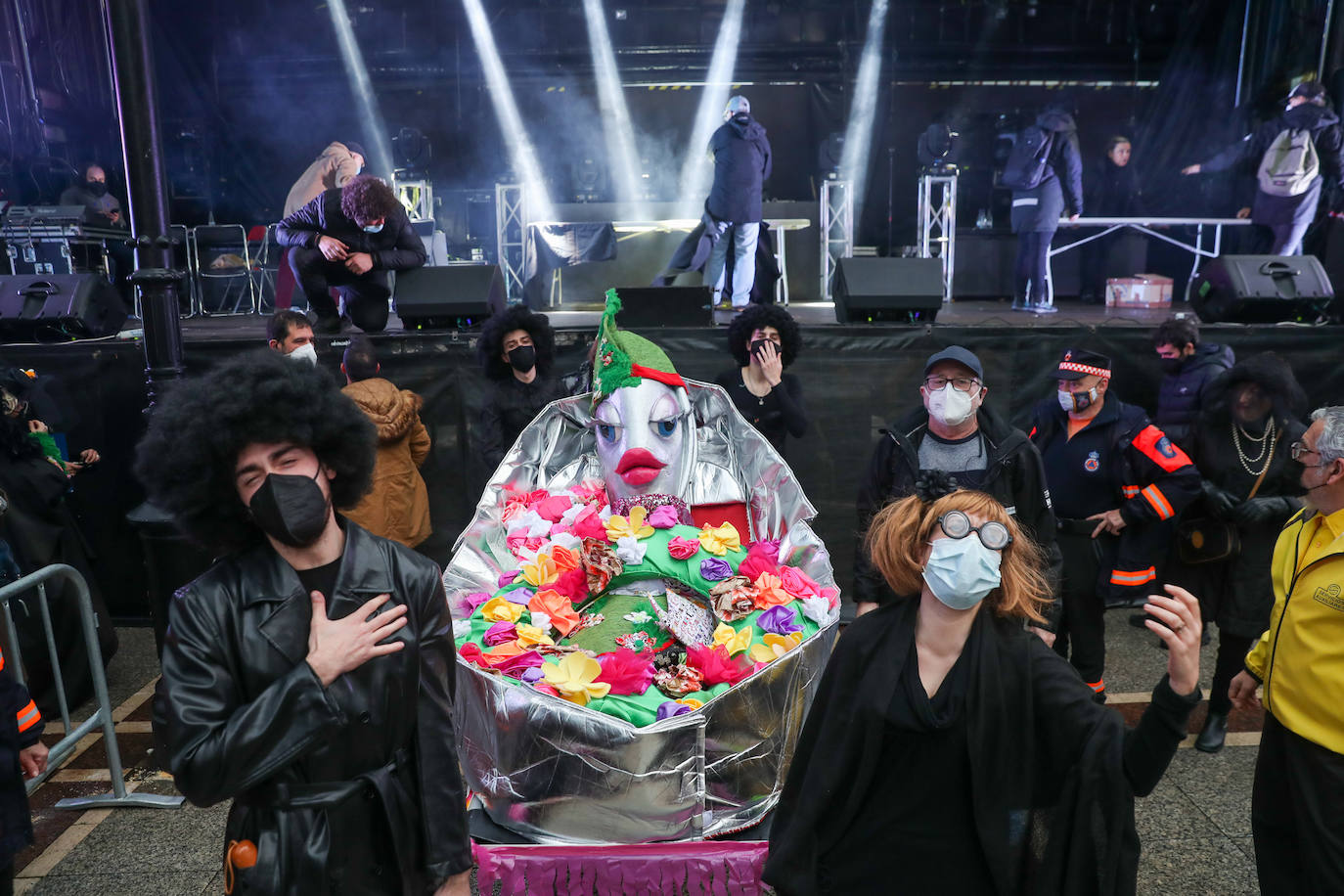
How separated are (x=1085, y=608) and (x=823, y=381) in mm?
2472

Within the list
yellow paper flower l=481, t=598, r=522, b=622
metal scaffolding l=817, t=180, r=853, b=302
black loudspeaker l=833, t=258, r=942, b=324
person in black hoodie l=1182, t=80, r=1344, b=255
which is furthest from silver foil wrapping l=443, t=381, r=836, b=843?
metal scaffolding l=817, t=180, r=853, b=302

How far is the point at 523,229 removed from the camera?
10.5 meters

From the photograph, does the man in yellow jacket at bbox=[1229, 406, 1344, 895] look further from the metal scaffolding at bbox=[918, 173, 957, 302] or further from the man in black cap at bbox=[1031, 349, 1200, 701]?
the metal scaffolding at bbox=[918, 173, 957, 302]

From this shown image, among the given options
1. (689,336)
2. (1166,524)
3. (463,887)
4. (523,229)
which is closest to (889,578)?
(463,887)

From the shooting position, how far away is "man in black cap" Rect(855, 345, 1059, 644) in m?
3.66

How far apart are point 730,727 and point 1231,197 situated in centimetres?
1213

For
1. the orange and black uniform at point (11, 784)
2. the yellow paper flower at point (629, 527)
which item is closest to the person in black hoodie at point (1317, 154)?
the yellow paper flower at point (629, 527)

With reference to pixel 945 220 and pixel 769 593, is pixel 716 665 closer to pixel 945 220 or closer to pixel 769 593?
pixel 769 593

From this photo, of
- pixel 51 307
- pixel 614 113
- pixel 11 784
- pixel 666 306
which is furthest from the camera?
pixel 614 113

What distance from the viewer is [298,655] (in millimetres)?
1850

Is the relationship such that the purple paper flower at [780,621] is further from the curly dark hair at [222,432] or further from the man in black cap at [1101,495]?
the curly dark hair at [222,432]

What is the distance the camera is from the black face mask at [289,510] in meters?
1.88

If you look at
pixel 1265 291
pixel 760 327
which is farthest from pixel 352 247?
pixel 1265 291

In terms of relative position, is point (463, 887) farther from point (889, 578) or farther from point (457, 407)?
point (457, 407)
